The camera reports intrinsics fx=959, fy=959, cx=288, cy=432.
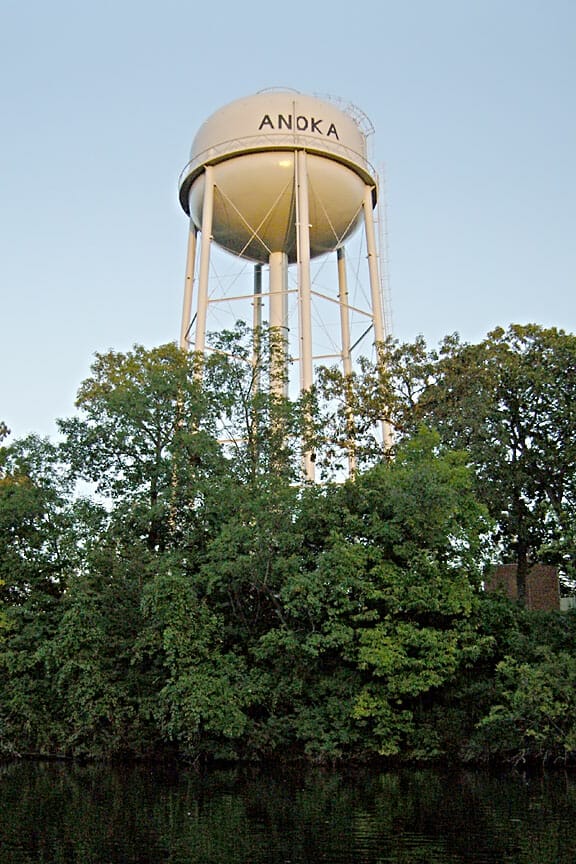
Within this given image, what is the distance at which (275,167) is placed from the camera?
28.2 meters

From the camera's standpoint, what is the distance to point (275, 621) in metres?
24.1

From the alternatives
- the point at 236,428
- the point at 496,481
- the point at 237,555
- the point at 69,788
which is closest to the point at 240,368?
the point at 236,428

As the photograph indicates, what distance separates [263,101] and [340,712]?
59.0 feet

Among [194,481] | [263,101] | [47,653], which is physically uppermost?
[263,101]

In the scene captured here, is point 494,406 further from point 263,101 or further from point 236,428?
point 263,101

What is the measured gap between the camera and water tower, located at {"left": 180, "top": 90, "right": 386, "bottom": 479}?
27781 mm

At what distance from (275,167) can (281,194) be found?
85 centimetres

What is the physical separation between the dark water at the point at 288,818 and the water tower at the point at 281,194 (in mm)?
11471

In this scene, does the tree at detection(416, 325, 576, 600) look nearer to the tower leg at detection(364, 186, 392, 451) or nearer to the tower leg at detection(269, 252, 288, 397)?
the tower leg at detection(364, 186, 392, 451)

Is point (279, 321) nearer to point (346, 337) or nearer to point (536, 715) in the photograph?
point (346, 337)

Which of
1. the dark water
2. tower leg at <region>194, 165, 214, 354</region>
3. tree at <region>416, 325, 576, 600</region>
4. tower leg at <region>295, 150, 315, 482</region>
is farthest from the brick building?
tower leg at <region>194, 165, 214, 354</region>

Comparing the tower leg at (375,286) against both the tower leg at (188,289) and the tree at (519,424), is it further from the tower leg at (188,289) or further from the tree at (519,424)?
the tower leg at (188,289)

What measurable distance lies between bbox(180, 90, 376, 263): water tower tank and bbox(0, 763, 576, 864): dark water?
16.6 meters

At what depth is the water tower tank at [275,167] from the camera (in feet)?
92.6
